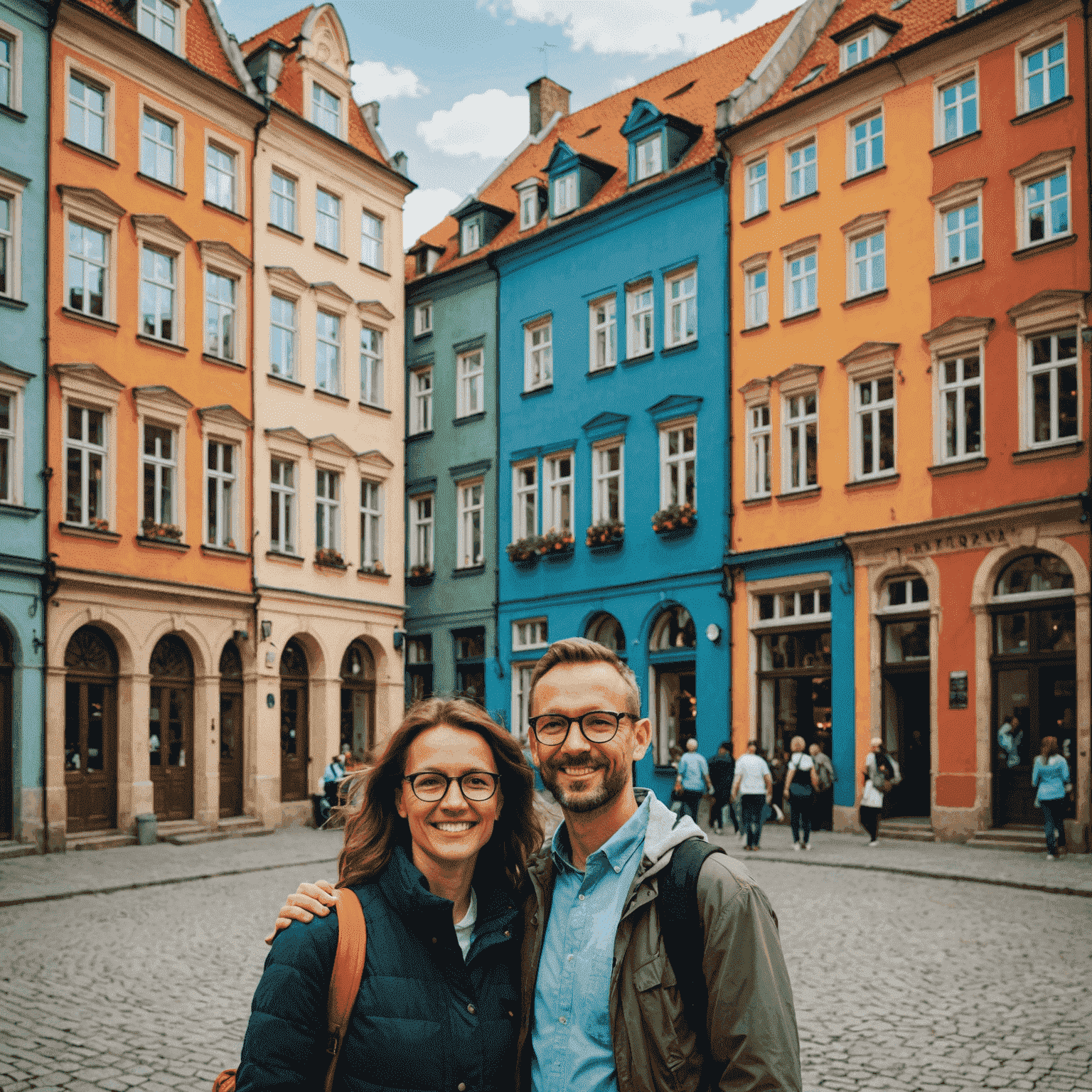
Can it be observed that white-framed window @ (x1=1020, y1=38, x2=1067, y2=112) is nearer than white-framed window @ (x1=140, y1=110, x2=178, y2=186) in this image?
Yes

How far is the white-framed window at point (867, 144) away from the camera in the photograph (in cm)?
2436

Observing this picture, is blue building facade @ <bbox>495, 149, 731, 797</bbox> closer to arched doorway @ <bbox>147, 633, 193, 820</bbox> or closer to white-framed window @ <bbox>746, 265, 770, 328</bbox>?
white-framed window @ <bbox>746, 265, 770, 328</bbox>

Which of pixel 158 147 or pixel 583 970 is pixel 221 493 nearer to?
pixel 158 147

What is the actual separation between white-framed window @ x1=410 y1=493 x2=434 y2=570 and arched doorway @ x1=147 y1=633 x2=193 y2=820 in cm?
914

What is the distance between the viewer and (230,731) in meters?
26.6

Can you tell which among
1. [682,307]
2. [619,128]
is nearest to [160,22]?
[682,307]

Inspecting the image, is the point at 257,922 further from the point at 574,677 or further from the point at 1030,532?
the point at 1030,532

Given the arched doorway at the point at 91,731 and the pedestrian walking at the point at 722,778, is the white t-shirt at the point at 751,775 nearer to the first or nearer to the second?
the pedestrian walking at the point at 722,778

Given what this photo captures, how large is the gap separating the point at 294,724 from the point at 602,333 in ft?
37.0

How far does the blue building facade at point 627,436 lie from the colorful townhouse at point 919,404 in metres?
0.82

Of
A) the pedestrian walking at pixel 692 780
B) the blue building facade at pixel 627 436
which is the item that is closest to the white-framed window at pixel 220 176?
the blue building facade at pixel 627 436

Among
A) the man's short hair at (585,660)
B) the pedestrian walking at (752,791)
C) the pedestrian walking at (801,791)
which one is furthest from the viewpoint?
the pedestrian walking at (752,791)

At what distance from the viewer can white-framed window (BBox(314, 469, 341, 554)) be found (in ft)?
95.9

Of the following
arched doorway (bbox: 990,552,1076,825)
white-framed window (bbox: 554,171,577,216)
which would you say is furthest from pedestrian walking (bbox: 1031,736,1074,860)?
white-framed window (bbox: 554,171,577,216)
